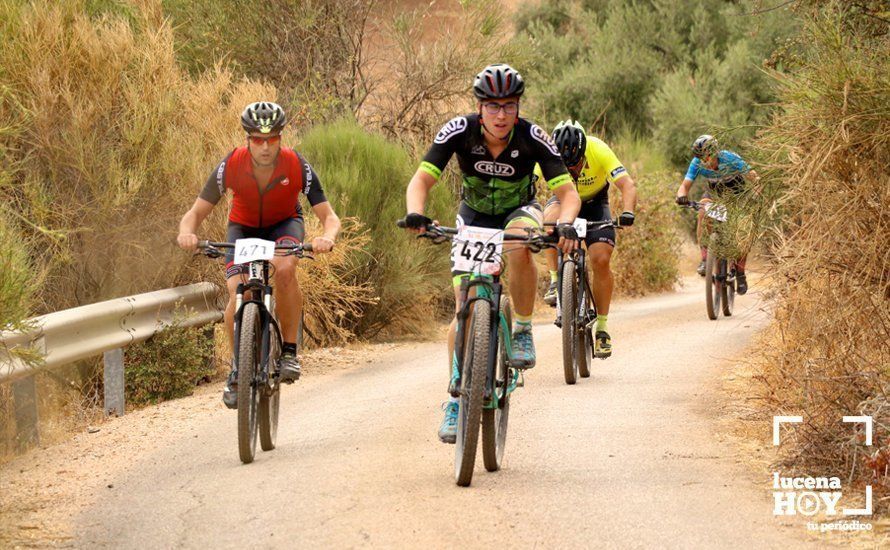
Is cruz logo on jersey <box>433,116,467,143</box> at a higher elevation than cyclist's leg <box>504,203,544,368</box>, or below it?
higher

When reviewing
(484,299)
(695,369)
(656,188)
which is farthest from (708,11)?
(484,299)

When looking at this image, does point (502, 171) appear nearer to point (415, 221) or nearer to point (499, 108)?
point (499, 108)

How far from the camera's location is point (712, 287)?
15812mm

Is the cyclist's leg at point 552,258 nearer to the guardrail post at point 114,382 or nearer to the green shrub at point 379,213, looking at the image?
the green shrub at point 379,213

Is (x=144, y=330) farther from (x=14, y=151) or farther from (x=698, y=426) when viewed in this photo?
Answer: (x=698, y=426)

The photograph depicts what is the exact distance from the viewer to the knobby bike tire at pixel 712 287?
15672mm

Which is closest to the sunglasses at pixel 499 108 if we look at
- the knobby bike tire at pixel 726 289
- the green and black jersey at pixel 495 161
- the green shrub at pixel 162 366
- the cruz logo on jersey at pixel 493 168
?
the green and black jersey at pixel 495 161

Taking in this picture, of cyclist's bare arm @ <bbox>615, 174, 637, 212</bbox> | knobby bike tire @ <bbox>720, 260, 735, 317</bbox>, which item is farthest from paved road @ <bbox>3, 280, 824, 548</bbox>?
knobby bike tire @ <bbox>720, 260, 735, 317</bbox>

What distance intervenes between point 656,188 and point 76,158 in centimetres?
1236

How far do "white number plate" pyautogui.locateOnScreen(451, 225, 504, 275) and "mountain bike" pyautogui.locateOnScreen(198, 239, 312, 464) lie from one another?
1.55 m

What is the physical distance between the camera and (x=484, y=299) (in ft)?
21.9

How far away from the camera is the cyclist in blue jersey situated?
9.10 m

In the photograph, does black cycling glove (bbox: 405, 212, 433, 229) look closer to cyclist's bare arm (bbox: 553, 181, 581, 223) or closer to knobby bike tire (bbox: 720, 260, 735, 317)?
cyclist's bare arm (bbox: 553, 181, 581, 223)

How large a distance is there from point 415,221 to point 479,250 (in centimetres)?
37
